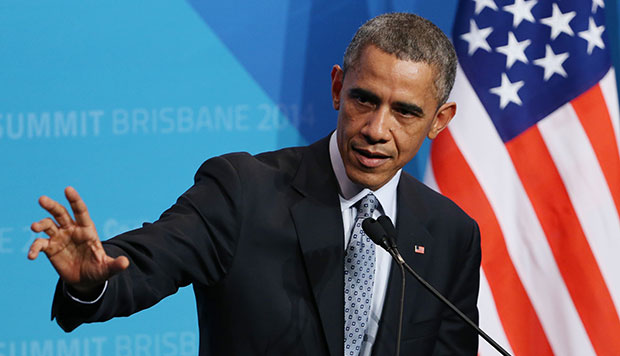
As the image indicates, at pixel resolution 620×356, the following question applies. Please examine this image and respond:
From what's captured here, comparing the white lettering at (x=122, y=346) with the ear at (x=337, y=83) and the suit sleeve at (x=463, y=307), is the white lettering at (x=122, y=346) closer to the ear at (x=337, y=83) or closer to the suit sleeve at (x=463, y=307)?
the suit sleeve at (x=463, y=307)

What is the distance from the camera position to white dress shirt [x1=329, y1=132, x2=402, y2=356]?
153cm

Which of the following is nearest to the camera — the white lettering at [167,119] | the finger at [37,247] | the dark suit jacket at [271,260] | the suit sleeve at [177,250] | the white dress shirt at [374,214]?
the finger at [37,247]

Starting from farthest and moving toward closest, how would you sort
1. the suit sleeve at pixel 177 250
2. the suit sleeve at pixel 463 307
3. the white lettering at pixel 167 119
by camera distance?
the white lettering at pixel 167 119
the suit sleeve at pixel 463 307
the suit sleeve at pixel 177 250

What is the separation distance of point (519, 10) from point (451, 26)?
0.31 metres

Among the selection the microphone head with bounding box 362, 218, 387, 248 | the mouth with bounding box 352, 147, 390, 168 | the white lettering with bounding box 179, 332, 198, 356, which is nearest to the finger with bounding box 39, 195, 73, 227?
the microphone head with bounding box 362, 218, 387, 248

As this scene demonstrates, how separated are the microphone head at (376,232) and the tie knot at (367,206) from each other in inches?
10.7

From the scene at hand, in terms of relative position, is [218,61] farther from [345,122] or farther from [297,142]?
[345,122]

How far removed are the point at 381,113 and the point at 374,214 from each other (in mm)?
234

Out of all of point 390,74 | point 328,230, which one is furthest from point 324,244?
point 390,74

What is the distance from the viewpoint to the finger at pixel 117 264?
42.1 inches

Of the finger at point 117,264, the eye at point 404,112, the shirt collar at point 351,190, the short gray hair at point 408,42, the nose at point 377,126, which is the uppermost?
the short gray hair at point 408,42

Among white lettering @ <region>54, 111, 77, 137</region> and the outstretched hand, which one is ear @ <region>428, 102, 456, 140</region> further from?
white lettering @ <region>54, 111, 77, 137</region>

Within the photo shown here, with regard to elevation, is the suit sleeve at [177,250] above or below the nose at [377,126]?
below

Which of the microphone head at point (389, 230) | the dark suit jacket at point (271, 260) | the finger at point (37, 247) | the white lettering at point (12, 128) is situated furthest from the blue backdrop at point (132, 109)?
the finger at point (37, 247)
